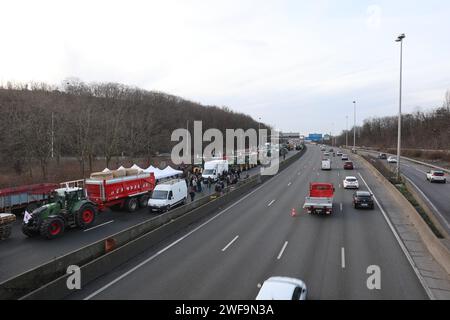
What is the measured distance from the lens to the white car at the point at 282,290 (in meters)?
10.1

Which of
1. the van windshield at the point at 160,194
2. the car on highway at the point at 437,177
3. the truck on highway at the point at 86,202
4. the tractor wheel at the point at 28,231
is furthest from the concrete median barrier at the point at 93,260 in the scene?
the car on highway at the point at 437,177

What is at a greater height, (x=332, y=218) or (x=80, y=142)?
(x=80, y=142)

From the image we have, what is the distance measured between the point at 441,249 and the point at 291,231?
8.00 metres

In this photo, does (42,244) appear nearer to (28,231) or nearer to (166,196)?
(28,231)

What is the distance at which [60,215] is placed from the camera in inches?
824

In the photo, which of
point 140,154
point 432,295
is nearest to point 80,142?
point 140,154

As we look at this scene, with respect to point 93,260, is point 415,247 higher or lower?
lower

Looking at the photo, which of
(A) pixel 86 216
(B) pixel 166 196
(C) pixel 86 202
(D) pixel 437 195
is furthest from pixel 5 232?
(D) pixel 437 195

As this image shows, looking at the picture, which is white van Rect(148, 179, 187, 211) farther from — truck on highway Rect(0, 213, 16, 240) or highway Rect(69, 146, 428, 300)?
truck on highway Rect(0, 213, 16, 240)

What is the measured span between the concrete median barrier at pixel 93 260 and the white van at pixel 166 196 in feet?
6.39

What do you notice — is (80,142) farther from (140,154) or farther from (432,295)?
(432,295)

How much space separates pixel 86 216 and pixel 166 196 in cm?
622

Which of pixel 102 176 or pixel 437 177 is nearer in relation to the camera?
pixel 102 176
